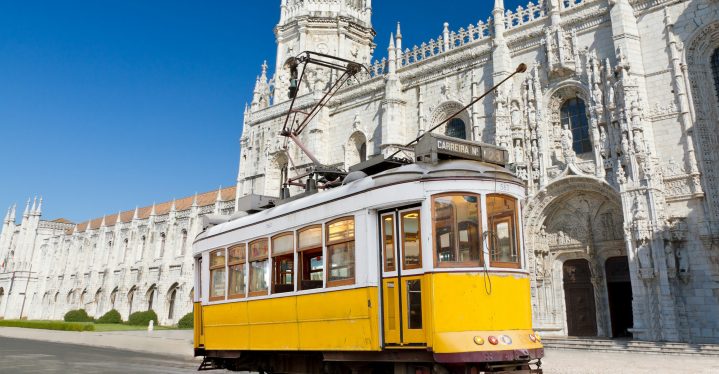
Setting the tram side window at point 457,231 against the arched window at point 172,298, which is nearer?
the tram side window at point 457,231

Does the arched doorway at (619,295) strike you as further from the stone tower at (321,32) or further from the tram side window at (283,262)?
the stone tower at (321,32)

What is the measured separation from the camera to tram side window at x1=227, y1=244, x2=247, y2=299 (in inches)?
396

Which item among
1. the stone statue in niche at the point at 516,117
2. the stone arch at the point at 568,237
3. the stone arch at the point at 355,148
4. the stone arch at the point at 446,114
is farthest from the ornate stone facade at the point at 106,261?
the stone arch at the point at 568,237

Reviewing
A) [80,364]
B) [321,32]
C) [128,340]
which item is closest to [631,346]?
[80,364]

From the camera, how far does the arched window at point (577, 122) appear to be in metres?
20.8

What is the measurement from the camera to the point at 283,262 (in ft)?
29.8

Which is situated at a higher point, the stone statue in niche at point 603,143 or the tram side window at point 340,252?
the stone statue in niche at point 603,143

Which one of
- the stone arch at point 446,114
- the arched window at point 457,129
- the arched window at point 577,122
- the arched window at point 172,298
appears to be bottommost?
the arched window at point 172,298

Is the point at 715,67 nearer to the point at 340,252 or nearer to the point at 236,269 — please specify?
the point at 340,252

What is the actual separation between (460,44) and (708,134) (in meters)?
11.5

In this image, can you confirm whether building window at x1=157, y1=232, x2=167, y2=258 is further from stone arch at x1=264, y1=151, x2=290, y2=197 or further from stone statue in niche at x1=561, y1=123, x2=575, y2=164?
stone statue in niche at x1=561, y1=123, x2=575, y2=164

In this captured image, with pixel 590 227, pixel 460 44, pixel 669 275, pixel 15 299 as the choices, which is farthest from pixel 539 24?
pixel 15 299

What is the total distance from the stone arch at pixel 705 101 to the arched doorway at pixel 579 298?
16.3ft

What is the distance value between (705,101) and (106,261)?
52622mm
